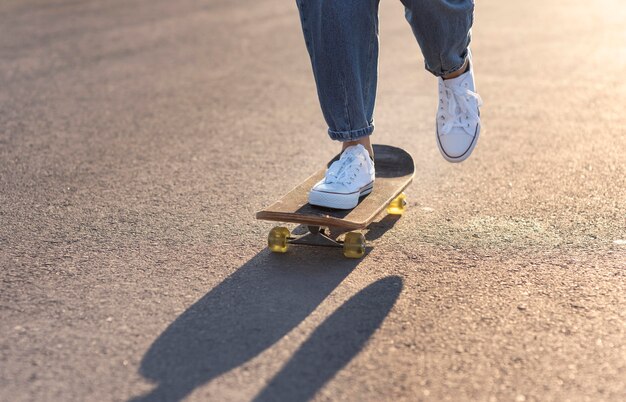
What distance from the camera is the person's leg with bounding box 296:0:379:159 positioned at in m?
3.53

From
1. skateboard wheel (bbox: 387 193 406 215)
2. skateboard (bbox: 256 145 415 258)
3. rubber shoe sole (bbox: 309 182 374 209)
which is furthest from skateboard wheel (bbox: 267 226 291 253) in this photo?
skateboard wheel (bbox: 387 193 406 215)

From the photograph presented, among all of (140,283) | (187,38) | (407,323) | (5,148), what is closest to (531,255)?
(407,323)

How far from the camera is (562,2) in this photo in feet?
34.8

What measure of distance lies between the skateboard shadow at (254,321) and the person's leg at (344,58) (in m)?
0.54

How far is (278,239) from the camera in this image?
3492 millimetres

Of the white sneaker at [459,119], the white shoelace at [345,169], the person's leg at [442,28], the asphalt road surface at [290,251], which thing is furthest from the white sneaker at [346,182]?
the person's leg at [442,28]

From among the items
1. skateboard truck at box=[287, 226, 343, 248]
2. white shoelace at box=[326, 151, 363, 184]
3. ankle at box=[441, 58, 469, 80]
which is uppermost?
ankle at box=[441, 58, 469, 80]

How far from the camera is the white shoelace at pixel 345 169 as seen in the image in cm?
358

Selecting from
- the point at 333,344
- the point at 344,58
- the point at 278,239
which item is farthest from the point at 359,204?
the point at 333,344

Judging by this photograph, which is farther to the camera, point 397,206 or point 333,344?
point 397,206

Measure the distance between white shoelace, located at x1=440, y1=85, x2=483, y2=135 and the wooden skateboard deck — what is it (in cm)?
26

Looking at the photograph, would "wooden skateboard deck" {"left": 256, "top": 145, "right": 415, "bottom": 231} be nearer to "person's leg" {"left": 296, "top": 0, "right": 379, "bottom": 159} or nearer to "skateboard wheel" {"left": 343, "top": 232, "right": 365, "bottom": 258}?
"skateboard wheel" {"left": 343, "top": 232, "right": 365, "bottom": 258}

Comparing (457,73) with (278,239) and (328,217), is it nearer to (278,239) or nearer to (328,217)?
(328,217)

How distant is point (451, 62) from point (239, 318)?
1.50m
